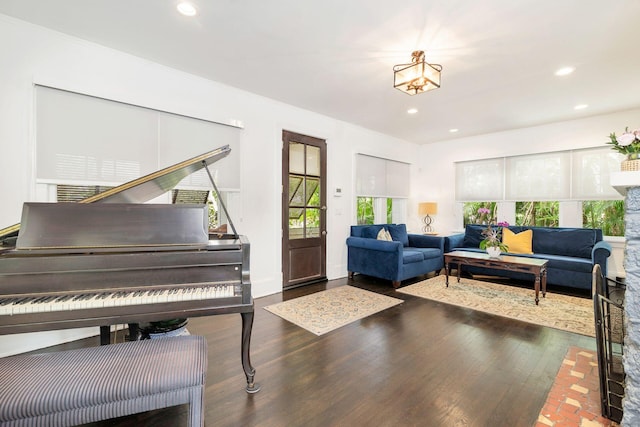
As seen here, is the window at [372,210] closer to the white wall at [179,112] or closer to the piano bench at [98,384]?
the white wall at [179,112]

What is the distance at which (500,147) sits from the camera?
5.63 meters

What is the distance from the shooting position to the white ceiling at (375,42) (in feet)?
7.16

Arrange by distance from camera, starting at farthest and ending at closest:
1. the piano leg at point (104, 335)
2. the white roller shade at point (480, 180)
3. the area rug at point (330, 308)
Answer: the white roller shade at point (480, 180), the area rug at point (330, 308), the piano leg at point (104, 335)

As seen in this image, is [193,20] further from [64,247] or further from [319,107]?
[319,107]

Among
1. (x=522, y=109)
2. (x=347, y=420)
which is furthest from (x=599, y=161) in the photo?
(x=347, y=420)

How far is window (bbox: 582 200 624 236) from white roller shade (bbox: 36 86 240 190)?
233 inches

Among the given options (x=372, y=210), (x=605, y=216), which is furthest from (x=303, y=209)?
(x=605, y=216)

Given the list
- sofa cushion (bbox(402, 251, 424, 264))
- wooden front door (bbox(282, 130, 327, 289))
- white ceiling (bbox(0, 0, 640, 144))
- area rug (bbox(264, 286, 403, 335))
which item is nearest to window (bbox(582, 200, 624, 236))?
white ceiling (bbox(0, 0, 640, 144))

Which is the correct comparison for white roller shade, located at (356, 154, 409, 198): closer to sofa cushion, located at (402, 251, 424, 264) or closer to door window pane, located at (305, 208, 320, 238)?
door window pane, located at (305, 208, 320, 238)

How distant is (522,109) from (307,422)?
4.94 m

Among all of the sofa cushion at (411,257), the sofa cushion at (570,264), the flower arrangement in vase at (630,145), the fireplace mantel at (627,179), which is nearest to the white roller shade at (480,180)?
the sofa cushion at (570,264)

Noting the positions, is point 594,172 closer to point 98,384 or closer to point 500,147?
point 500,147

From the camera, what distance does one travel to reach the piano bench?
108 cm

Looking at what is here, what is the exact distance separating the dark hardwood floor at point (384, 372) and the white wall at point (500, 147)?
3.49m
